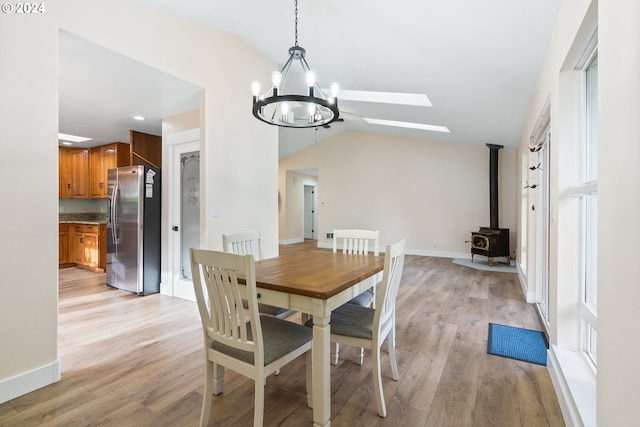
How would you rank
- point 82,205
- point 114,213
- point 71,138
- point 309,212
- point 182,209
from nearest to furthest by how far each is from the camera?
point 182,209 < point 114,213 < point 71,138 < point 82,205 < point 309,212

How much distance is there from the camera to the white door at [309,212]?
10.7 metres

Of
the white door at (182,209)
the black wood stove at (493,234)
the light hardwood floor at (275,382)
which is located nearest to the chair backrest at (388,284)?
the light hardwood floor at (275,382)

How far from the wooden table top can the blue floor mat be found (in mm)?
1297

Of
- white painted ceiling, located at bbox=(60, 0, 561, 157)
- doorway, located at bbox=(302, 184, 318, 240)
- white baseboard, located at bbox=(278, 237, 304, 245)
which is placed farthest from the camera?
doorway, located at bbox=(302, 184, 318, 240)

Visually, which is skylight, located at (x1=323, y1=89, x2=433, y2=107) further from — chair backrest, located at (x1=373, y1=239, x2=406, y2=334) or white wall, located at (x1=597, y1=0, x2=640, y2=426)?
white wall, located at (x1=597, y1=0, x2=640, y2=426)

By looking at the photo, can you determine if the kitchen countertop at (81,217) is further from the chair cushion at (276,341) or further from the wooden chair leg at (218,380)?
the chair cushion at (276,341)

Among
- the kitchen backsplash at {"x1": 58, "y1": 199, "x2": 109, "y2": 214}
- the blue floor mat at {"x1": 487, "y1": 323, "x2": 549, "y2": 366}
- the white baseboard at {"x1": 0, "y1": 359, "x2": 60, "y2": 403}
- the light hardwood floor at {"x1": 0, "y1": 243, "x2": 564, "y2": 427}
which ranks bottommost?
the light hardwood floor at {"x1": 0, "y1": 243, "x2": 564, "y2": 427}

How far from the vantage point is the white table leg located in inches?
61.2

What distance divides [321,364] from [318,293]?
0.37 metres

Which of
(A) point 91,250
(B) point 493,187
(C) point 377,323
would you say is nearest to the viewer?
(C) point 377,323

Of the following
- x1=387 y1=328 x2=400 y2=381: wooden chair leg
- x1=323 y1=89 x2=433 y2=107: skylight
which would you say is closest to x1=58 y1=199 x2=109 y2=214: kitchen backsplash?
x1=323 y1=89 x2=433 y2=107: skylight

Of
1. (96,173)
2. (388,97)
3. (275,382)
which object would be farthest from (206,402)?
(96,173)

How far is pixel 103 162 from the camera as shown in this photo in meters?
5.71

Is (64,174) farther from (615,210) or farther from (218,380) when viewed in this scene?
(615,210)
